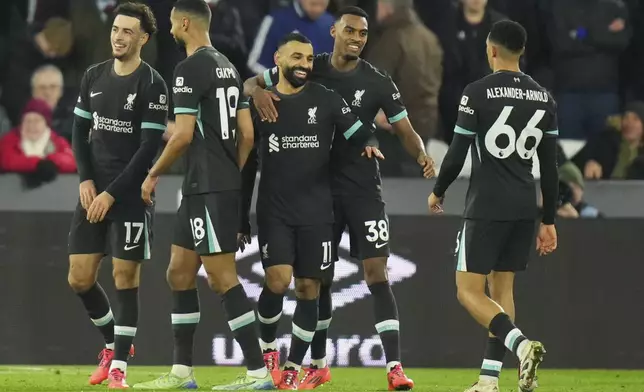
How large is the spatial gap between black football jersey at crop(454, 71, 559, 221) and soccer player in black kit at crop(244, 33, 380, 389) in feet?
3.24

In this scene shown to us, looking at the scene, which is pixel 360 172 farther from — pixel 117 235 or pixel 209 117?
pixel 117 235

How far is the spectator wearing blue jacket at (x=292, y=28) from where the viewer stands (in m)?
13.0

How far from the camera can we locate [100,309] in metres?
9.52

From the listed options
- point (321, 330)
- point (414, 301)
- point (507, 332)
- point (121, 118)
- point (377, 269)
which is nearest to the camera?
point (507, 332)

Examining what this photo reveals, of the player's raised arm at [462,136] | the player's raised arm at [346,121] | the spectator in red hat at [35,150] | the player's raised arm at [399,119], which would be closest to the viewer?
the player's raised arm at [462,136]

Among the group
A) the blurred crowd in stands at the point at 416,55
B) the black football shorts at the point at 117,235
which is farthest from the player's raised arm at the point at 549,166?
the blurred crowd in stands at the point at 416,55

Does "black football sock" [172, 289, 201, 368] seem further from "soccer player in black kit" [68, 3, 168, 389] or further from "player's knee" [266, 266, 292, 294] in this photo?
"player's knee" [266, 266, 292, 294]

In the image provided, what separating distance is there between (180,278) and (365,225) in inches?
49.1

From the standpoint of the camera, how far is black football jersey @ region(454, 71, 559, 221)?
820 cm

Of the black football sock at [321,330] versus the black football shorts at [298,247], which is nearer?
the black football shorts at [298,247]

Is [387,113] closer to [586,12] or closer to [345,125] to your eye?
[345,125]

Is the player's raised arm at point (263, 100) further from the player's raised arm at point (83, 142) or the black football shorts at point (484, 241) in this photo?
the black football shorts at point (484, 241)

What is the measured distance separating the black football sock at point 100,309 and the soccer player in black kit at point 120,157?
0.28 m

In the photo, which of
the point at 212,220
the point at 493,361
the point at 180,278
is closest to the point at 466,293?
the point at 493,361
